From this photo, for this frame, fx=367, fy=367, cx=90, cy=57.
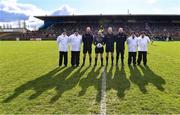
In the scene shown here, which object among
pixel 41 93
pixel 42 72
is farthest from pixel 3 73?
pixel 41 93

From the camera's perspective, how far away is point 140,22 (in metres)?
93.4

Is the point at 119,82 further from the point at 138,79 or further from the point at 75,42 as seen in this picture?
the point at 75,42

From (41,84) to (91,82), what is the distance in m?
1.87

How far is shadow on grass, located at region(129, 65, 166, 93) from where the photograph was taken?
1304cm

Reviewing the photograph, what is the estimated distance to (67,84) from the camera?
13414 mm

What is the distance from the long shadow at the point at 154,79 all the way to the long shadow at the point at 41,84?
3.51 meters

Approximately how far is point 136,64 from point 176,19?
248 ft

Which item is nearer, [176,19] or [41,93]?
[41,93]

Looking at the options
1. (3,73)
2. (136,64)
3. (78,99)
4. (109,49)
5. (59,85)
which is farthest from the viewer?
(136,64)

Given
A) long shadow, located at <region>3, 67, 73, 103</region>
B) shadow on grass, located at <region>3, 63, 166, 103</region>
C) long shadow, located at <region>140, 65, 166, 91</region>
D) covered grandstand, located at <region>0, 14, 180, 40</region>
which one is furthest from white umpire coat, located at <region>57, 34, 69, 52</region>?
covered grandstand, located at <region>0, 14, 180, 40</region>

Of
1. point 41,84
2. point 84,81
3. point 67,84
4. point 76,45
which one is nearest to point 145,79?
point 84,81

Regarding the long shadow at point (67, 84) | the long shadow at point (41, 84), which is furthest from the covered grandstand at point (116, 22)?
the long shadow at point (67, 84)

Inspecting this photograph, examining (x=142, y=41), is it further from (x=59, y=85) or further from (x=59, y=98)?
(x=59, y=98)

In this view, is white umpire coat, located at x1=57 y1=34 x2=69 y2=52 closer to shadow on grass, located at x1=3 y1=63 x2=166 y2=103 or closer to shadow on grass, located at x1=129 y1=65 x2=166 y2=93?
shadow on grass, located at x1=3 y1=63 x2=166 y2=103
